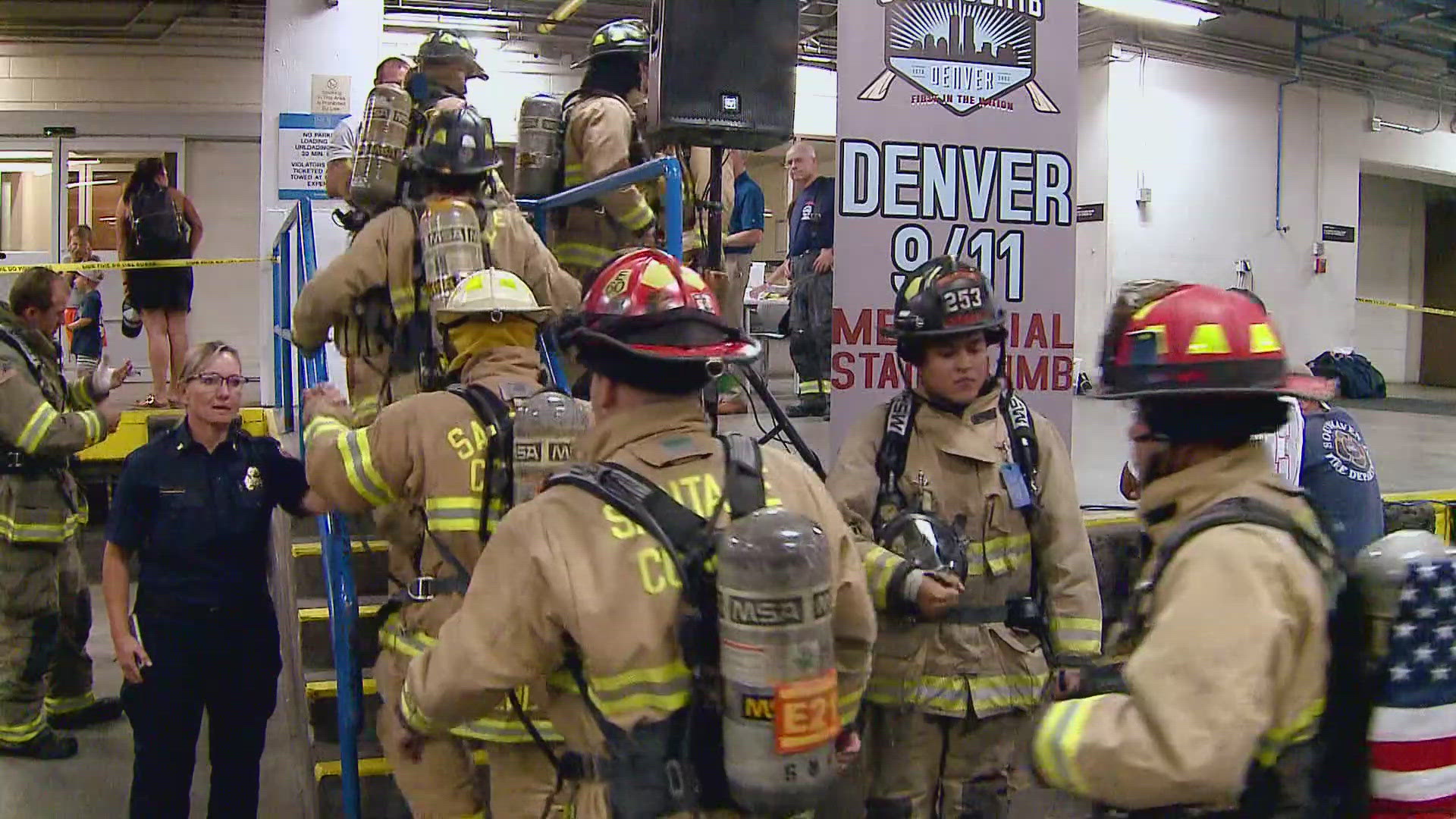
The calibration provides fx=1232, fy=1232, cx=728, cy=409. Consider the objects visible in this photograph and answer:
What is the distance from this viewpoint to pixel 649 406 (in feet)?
7.51

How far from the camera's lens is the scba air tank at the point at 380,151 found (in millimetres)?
4746

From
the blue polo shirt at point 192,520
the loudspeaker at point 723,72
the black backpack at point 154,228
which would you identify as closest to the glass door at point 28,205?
the black backpack at point 154,228

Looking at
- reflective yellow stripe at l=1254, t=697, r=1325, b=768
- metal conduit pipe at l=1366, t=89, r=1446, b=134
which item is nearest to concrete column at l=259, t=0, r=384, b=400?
reflective yellow stripe at l=1254, t=697, r=1325, b=768

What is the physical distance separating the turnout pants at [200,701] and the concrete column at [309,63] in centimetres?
429

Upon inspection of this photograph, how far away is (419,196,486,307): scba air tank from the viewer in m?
4.04

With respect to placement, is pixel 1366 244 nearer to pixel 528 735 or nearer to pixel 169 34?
pixel 169 34

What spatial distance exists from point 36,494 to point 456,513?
3.23 metres

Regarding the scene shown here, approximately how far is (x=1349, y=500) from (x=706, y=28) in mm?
2846

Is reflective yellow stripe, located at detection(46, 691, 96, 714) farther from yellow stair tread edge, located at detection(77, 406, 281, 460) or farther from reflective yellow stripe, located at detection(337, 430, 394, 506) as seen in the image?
reflective yellow stripe, located at detection(337, 430, 394, 506)

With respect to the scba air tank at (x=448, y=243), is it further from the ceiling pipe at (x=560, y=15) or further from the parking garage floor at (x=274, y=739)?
the ceiling pipe at (x=560, y=15)

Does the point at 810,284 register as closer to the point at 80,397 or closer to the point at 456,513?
the point at 80,397

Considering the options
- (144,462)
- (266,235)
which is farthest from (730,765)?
(266,235)

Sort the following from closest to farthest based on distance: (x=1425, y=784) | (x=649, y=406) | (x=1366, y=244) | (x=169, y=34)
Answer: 1. (x=1425, y=784)
2. (x=649, y=406)
3. (x=169, y=34)
4. (x=1366, y=244)

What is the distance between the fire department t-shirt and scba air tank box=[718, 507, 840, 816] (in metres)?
2.88
